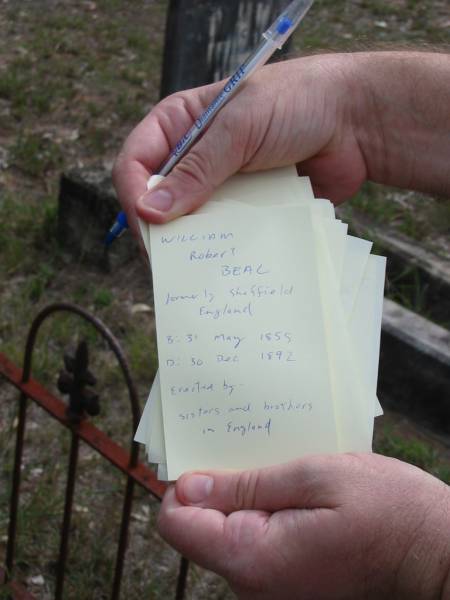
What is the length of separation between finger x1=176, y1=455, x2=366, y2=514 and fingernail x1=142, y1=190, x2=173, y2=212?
428 millimetres

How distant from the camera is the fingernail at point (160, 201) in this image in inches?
52.1

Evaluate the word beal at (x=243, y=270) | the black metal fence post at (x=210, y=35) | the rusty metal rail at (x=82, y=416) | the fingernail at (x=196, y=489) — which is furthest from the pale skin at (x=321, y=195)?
the black metal fence post at (x=210, y=35)

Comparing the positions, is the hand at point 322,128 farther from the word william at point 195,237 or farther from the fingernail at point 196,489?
the fingernail at point 196,489

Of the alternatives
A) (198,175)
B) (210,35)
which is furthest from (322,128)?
(210,35)

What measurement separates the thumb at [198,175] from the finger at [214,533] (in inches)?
18.2

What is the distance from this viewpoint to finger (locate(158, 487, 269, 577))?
1.14 meters

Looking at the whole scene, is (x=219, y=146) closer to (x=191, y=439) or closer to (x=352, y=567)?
(x=191, y=439)

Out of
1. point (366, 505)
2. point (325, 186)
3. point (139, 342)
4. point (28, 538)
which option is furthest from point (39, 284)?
point (366, 505)

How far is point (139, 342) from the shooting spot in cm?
283

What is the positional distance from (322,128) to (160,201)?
398 mm

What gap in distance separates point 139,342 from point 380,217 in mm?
1236

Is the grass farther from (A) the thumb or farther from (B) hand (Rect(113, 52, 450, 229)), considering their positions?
(A) the thumb

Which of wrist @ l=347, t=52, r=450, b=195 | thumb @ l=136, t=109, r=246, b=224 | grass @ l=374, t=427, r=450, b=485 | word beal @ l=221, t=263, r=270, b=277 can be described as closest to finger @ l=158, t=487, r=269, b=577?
word beal @ l=221, t=263, r=270, b=277

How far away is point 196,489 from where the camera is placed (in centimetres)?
118
